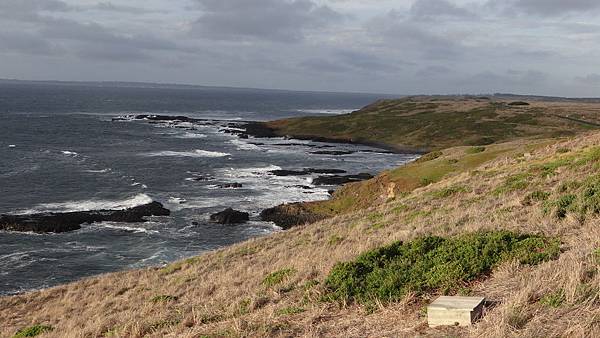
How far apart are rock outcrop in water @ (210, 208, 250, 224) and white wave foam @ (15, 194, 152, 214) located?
376 inches

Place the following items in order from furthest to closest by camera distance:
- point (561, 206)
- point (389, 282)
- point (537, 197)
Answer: point (537, 197) < point (561, 206) < point (389, 282)

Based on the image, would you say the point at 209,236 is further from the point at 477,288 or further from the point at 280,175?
the point at 477,288

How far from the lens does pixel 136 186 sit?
63.9 meters

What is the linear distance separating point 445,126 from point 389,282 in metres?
126

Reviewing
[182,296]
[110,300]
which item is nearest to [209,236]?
[110,300]

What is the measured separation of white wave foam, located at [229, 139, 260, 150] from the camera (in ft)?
345

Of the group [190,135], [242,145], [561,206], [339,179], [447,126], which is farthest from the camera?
[447,126]

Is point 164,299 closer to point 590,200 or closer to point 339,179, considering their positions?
point 590,200

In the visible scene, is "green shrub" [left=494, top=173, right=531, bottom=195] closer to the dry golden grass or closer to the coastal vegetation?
the coastal vegetation

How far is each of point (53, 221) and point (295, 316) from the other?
41214mm

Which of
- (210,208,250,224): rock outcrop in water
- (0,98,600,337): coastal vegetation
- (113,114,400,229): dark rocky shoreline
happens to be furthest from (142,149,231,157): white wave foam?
(0,98,600,337): coastal vegetation

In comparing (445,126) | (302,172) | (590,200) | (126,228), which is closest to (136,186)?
(126,228)

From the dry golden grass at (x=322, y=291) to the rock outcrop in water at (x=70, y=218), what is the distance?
2161 cm

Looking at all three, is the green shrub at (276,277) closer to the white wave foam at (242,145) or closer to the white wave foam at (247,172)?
the white wave foam at (247,172)
